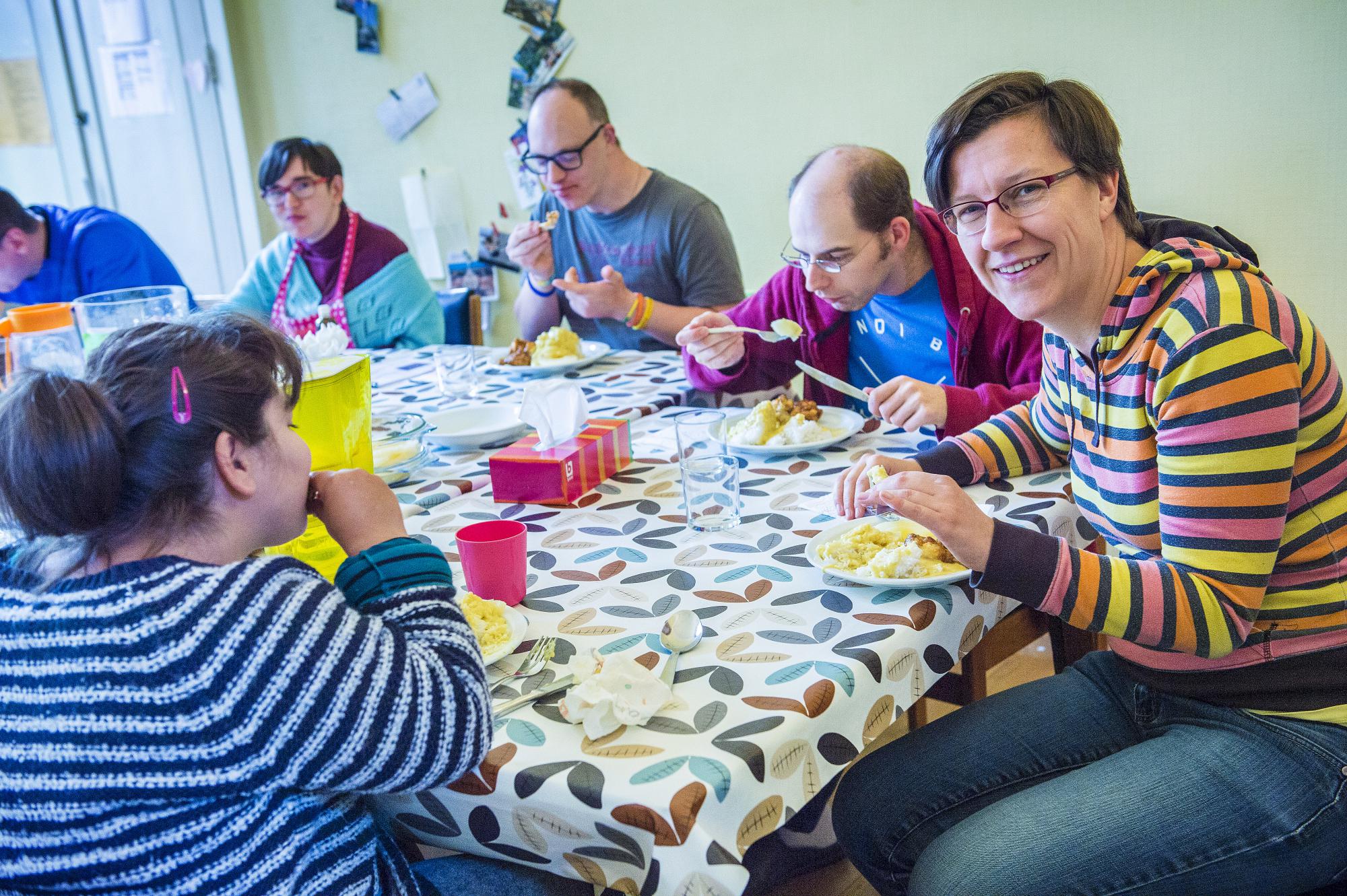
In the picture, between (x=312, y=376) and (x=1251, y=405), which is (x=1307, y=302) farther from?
(x=312, y=376)

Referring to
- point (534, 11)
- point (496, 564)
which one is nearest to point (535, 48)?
point (534, 11)

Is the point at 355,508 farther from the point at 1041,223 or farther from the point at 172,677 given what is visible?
the point at 1041,223

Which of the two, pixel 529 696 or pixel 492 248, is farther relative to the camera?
pixel 492 248

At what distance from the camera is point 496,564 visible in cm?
112

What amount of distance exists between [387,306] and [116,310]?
116 cm

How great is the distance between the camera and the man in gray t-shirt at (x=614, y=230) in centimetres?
279

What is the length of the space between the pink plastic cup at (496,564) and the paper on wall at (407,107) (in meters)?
3.59

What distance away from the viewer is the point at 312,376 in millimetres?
1221

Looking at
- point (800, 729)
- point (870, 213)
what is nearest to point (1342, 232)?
point (870, 213)

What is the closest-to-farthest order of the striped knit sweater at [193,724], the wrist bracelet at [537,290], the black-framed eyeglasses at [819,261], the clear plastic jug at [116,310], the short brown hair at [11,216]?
the striped knit sweater at [193,724], the clear plastic jug at [116,310], the black-framed eyeglasses at [819,261], the short brown hair at [11,216], the wrist bracelet at [537,290]

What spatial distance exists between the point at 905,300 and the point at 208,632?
1.58m

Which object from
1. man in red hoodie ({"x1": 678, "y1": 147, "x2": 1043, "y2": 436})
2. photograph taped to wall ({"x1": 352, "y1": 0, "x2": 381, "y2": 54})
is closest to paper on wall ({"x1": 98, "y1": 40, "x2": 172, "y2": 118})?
photograph taped to wall ({"x1": 352, "y1": 0, "x2": 381, "y2": 54})

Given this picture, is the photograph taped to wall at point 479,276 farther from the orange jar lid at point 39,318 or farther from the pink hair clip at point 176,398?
the pink hair clip at point 176,398

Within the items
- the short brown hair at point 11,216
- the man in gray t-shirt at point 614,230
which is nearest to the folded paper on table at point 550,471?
the man in gray t-shirt at point 614,230
